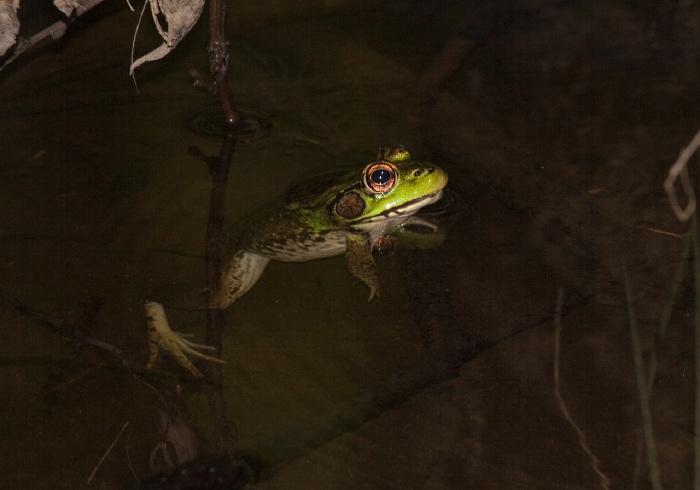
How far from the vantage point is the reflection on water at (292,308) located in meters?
2.72

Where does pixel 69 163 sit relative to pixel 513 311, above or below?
above

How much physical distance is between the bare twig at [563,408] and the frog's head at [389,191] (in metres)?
Answer: 0.79

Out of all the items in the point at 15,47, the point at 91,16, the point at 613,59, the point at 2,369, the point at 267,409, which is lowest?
the point at 613,59

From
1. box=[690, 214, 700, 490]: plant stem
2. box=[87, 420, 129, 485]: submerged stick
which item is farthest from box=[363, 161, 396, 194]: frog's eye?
box=[87, 420, 129, 485]: submerged stick

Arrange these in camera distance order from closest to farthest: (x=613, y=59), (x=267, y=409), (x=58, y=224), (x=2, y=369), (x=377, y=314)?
(x=267, y=409)
(x=2, y=369)
(x=377, y=314)
(x=58, y=224)
(x=613, y=59)

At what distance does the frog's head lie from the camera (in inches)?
137

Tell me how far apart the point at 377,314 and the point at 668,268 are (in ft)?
4.45

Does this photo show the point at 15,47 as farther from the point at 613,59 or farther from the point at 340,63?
the point at 613,59

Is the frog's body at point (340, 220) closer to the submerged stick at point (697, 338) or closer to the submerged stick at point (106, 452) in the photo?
the submerged stick at point (106, 452)

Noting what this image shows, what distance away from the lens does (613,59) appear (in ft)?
16.5

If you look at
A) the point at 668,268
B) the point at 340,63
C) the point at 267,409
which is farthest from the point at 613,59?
the point at 267,409

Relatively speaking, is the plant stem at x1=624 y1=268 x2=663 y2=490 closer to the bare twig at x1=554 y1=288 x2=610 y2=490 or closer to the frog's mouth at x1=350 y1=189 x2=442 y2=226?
the bare twig at x1=554 y1=288 x2=610 y2=490

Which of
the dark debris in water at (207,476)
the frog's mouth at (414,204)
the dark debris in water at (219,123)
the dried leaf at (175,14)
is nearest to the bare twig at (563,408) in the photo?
the frog's mouth at (414,204)

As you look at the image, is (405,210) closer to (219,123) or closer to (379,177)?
(379,177)
